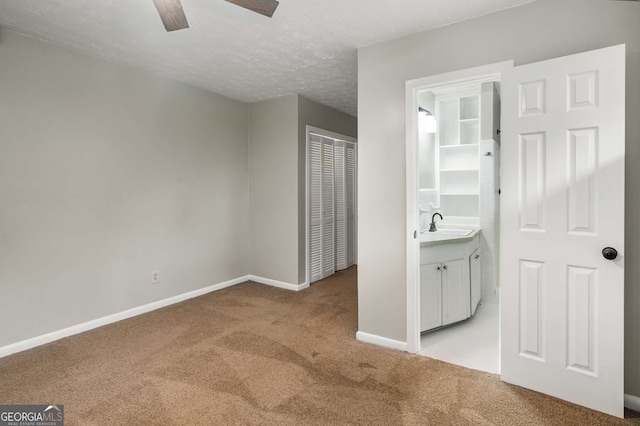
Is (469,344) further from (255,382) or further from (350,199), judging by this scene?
(350,199)

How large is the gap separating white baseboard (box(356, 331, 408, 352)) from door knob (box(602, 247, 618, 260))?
1.48 meters

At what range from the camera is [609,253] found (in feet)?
6.06

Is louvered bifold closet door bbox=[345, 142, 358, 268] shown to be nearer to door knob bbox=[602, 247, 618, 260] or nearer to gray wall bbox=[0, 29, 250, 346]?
gray wall bbox=[0, 29, 250, 346]

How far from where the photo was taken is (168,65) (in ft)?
10.8

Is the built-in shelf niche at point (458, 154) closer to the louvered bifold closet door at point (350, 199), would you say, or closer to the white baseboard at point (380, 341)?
the louvered bifold closet door at point (350, 199)

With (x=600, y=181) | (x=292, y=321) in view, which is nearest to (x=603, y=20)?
(x=600, y=181)

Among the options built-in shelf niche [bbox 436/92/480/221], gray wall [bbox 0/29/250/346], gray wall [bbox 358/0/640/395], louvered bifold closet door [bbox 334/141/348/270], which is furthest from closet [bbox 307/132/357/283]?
gray wall [bbox 358/0/640/395]

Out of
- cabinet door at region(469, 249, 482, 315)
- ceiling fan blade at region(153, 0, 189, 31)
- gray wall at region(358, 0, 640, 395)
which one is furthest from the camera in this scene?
cabinet door at region(469, 249, 482, 315)

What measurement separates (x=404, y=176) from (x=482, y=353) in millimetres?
1540

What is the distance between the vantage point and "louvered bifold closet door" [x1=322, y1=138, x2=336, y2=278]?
492cm

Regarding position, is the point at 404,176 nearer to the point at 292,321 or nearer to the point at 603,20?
the point at 603,20

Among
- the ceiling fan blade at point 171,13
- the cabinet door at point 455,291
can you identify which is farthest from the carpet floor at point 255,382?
the ceiling fan blade at point 171,13

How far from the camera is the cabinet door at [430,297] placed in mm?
2875

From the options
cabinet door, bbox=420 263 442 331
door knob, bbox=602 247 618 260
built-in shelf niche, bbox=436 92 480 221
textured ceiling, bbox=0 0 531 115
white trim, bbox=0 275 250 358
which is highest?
textured ceiling, bbox=0 0 531 115
